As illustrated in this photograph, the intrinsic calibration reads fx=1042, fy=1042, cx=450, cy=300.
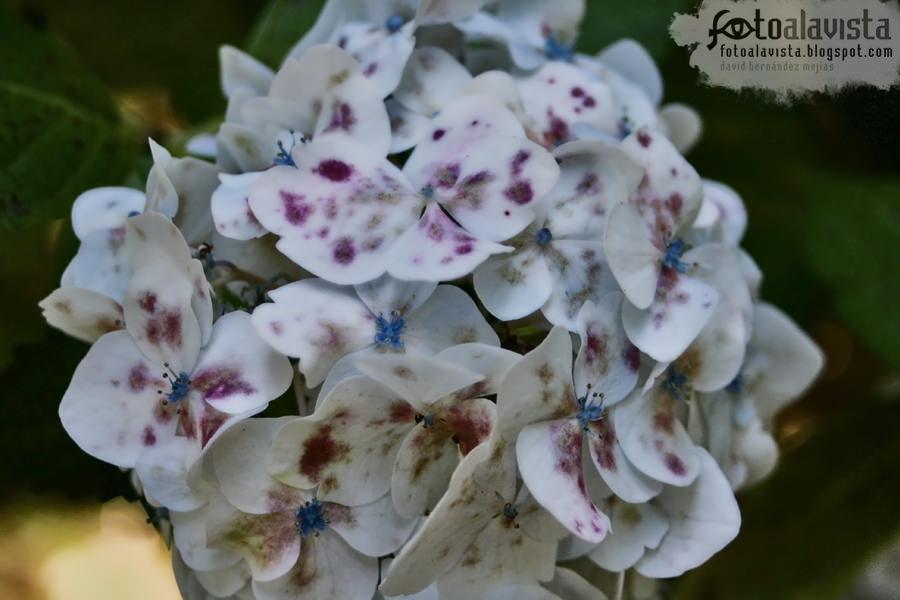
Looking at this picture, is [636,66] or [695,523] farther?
[636,66]

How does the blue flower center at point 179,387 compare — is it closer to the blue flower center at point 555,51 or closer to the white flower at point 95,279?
the white flower at point 95,279

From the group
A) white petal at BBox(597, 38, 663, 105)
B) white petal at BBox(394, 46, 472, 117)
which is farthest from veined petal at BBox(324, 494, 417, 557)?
white petal at BBox(597, 38, 663, 105)

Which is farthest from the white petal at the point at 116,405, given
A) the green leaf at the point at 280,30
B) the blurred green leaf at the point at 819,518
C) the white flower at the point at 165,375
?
the blurred green leaf at the point at 819,518

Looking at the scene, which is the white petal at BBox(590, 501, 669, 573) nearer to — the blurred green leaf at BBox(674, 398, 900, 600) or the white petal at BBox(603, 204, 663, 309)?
the white petal at BBox(603, 204, 663, 309)

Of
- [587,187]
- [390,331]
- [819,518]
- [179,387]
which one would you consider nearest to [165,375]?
[179,387]

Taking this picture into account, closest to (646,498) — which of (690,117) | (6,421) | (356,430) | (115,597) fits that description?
(356,430)

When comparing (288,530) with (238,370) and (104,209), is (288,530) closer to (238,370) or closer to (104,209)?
(238,370)
